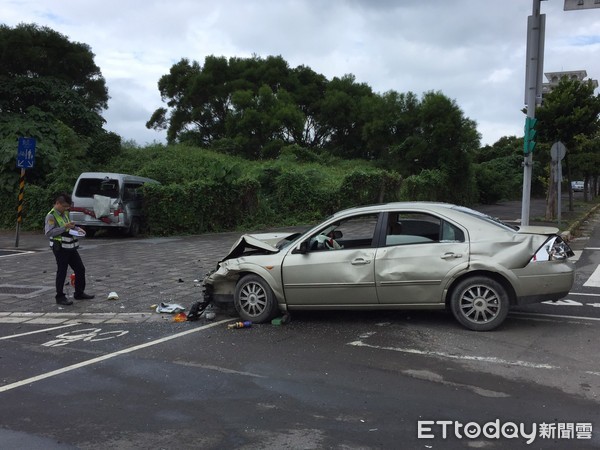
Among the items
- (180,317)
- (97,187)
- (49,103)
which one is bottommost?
(180,317)

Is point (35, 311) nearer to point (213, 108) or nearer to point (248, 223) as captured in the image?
point (248, 223)

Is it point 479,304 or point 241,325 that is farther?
point 241,325

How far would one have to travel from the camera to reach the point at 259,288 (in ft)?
22.6

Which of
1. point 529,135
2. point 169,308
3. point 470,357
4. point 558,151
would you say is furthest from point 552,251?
point 558,151

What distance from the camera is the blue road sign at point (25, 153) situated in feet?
49.3

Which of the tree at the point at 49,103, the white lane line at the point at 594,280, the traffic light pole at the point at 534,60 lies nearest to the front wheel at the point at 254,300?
the white lane line at the point at 594,280

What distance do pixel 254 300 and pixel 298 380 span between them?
7.02 feet

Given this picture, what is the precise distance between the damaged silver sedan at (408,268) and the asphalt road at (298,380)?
339 mm

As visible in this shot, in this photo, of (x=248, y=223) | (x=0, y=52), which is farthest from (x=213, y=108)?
(x=248, y=223)

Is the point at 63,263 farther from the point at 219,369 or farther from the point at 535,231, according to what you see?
the point at 535,231

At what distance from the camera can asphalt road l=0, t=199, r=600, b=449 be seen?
3.82m

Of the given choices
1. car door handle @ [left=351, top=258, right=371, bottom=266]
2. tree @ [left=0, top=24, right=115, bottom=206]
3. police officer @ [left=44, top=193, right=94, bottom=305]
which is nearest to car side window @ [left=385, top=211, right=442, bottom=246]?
car door handle @ [left=351, top=258, right=371, bottom=266]

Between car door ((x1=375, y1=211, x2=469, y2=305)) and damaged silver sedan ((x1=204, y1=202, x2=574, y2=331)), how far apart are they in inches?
0.5

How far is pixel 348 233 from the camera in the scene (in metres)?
7.20
